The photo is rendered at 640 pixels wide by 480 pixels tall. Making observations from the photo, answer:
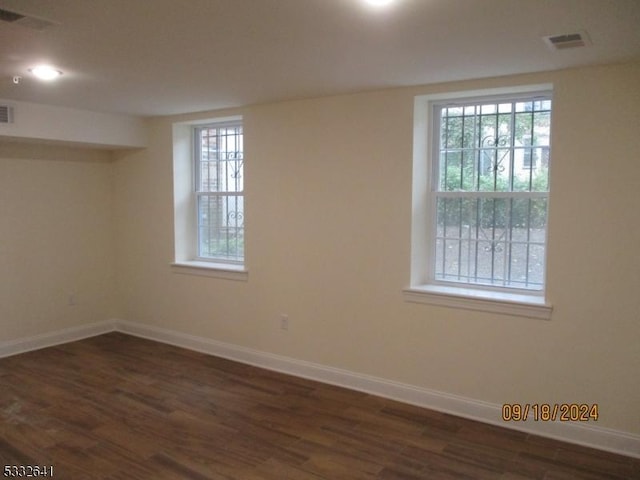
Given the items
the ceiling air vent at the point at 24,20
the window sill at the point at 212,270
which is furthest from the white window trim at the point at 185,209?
the ceiling air vent at the point at 24,20

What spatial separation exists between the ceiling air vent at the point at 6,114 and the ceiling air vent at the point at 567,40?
402 centimetres

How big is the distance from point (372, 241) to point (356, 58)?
4.80 feet

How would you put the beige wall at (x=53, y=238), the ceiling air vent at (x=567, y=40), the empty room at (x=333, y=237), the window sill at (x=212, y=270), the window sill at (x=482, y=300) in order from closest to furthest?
the ceiling air vent at (x=567, y=40)
the empty room at (x=333, y=237)
the window sill at (x=482, y=300)
the window sill at (x=212, y=270)
the beige wall at (x=53, y=238)

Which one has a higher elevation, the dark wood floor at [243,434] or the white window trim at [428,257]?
the white window trim at [428,257]

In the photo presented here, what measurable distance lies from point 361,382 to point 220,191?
232 cm

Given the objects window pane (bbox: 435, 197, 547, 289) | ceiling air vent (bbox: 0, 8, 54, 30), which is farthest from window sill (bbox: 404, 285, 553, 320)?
ceiling air vent (bbox: 0, 8, 54, 30)

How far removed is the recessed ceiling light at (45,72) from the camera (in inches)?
126

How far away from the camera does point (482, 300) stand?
137 inches

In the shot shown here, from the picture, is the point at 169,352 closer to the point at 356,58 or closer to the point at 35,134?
the point at 35,134

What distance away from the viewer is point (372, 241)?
3.94m

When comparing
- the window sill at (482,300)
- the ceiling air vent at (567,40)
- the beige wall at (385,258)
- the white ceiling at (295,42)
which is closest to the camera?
the white ceiling at (295,42)

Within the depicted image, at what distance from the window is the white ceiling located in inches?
45.9

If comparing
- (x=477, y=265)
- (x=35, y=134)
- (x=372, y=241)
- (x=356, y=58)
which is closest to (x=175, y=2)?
(x=356, y=58)
